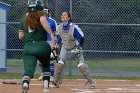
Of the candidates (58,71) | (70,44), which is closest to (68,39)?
(70,44)

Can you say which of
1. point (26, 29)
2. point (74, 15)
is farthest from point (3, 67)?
point (26, 29)

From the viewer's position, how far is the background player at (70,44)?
44.9 ft

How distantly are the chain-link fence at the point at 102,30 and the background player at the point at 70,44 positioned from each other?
526 cm

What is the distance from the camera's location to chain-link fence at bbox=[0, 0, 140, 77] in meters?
19.5

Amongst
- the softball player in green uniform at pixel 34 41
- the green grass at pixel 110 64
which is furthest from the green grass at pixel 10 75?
the softball player in green uniform at pixel 34 41

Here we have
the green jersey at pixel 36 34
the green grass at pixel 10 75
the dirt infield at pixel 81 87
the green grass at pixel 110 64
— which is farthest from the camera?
the green grass at pixel 110 64

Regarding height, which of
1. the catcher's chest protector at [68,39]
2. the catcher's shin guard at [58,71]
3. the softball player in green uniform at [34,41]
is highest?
the softball player in green uniform at [34,41]

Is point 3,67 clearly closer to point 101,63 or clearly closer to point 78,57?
point 101,63

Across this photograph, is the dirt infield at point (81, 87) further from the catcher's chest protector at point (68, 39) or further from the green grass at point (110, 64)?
the green grass at point (110, 64)

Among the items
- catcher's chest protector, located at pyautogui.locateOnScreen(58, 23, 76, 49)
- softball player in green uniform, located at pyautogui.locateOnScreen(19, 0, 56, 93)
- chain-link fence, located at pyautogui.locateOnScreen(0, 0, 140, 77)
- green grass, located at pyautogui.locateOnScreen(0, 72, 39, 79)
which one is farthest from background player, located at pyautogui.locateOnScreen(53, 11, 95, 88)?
chain-link fence, located at pyautogui.locateOnScreen(0, 0, 140, 77)

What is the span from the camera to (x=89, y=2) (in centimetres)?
1994

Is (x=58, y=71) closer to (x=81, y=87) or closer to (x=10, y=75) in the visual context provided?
(x=81, y=87)

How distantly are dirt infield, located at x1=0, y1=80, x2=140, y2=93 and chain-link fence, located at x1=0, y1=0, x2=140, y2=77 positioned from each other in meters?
3.66

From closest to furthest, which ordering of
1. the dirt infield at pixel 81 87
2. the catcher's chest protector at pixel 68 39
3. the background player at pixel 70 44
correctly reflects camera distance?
the dirt infield at pixel 81 87
the background player at pixel 70 44
the catcher's chest protector at pixel 68 39
